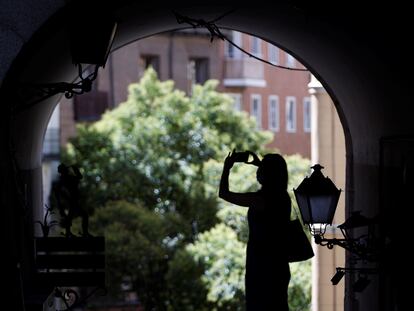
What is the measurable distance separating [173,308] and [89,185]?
6557 millimetres

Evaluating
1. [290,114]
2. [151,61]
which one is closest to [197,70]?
[151,61]

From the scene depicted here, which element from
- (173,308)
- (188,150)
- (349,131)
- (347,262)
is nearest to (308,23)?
(349,131)

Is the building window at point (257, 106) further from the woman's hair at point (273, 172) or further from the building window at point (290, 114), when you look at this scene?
the woman's hair at point (273, 172)

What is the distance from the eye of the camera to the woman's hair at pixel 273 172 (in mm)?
9836

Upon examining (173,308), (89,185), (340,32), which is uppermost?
(340,32)

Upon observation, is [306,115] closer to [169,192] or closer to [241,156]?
[169,192]

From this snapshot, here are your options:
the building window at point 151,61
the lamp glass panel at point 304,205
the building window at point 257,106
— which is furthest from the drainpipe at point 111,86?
the lamp glass panel at point 304,205

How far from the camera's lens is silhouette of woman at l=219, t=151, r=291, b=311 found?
32.3 ft

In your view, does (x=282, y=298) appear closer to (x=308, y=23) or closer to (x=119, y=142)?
(x=308, y=23)

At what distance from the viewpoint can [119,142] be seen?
35969 millimetres

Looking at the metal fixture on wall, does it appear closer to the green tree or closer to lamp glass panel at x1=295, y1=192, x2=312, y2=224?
lamp glass panel at x1=295, y1=192, x2=312, y2=224

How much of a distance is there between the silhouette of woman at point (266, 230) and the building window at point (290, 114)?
147 ft

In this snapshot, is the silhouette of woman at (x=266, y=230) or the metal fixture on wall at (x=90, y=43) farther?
the metal fixture on wall at (x=90, y=43)

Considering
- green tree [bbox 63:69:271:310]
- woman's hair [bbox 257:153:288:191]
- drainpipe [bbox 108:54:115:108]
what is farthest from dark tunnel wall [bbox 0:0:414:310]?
drainpipe [bbox 108:54:115:108]
